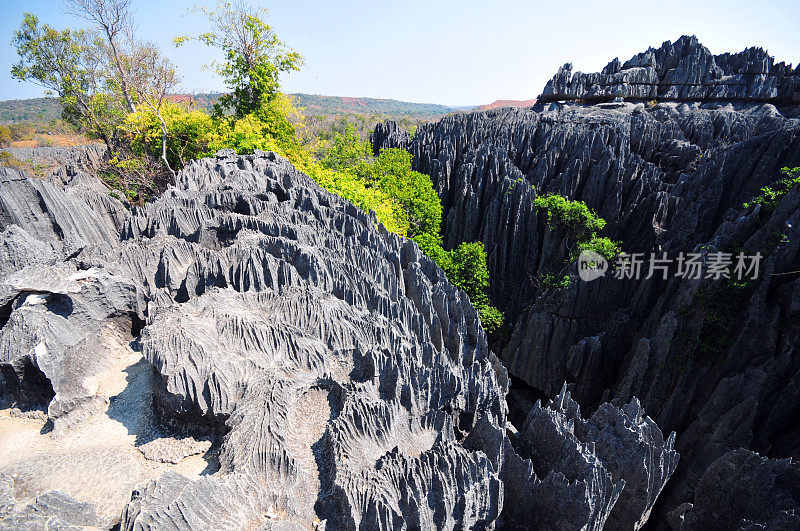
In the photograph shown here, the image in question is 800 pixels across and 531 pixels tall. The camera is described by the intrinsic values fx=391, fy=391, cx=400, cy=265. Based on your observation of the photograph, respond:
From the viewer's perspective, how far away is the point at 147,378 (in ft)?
19.7

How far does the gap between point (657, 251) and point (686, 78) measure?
36.4 metres

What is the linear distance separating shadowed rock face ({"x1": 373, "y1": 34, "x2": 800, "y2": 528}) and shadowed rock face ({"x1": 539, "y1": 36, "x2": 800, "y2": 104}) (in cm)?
560

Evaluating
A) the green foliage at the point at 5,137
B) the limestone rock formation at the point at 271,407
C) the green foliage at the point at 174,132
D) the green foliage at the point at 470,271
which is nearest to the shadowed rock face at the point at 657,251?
the green foliage at the point at 470,271

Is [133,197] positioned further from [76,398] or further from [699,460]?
[699,460]

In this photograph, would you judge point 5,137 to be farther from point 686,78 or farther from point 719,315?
point 686,78

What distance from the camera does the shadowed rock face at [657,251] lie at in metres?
12.1

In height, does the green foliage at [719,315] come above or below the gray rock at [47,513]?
below

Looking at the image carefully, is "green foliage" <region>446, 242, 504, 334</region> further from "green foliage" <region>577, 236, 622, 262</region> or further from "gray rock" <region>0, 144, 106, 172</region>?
"gray rock" <region>0, 144, 106, 172</region>

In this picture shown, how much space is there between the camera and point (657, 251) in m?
19.1

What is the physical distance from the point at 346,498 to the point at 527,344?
18.1 m

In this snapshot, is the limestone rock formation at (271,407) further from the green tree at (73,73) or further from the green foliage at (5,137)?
the green foliage at (5,137)

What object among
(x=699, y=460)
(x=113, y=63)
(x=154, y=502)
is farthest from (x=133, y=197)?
(x=699, y=460)

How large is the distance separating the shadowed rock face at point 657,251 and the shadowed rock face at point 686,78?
5.60 meters

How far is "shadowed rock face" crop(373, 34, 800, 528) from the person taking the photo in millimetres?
12109
